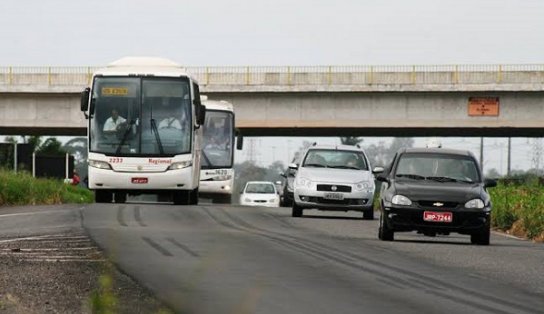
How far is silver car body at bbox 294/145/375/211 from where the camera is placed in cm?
3017

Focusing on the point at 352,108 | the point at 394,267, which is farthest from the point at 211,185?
the point at 394,267

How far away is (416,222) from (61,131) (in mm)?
49158

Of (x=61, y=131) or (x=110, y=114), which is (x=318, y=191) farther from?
(x=61, y=131)

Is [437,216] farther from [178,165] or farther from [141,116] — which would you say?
[141,116]

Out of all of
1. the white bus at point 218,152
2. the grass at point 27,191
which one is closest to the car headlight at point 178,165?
the grass at point 27,191

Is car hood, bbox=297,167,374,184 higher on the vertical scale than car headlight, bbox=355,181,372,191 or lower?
higher

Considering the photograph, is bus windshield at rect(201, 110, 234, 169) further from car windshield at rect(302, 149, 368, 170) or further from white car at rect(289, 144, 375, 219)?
white car at rect(289, 144, 375, 219)

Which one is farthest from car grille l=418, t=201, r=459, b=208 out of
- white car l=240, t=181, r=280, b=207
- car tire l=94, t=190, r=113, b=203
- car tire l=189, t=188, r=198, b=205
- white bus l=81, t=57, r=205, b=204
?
white car l=240, t=181, r=280, b=207

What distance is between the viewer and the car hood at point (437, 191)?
21531 mm

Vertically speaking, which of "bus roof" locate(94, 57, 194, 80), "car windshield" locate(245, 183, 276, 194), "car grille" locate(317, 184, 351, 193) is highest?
"bus roof" locate(94, 57, 194, 80)

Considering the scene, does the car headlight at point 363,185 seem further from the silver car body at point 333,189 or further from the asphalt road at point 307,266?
the asphalt road at point 307,266

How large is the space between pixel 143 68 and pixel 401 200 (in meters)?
15.4

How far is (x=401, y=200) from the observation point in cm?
2153

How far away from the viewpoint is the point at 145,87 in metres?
35.3
